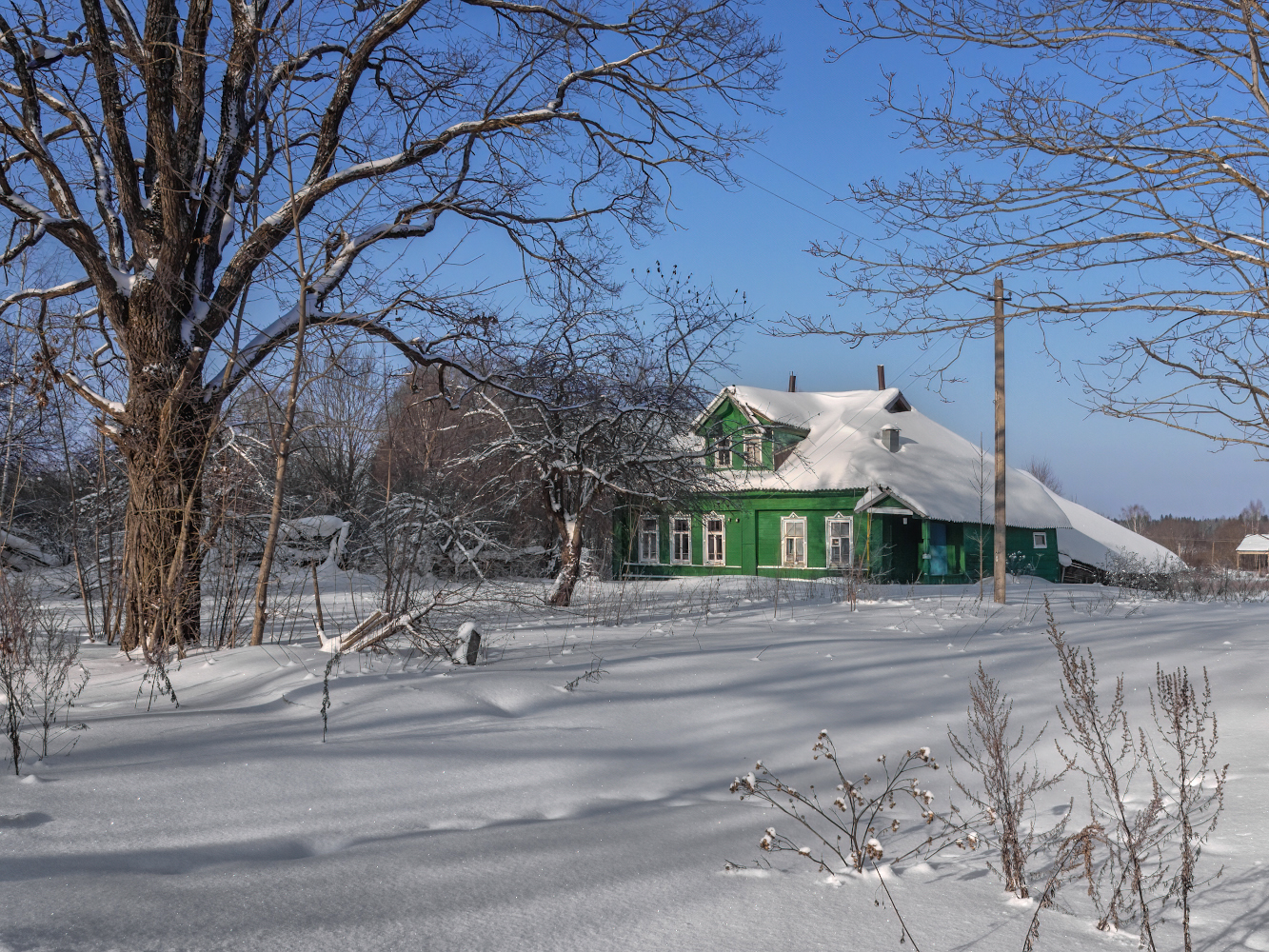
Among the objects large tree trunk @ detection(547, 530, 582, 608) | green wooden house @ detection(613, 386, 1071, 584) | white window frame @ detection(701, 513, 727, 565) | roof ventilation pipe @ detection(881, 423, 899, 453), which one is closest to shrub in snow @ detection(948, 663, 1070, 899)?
large tree trunk @ detection(547, 530, 582, 608)

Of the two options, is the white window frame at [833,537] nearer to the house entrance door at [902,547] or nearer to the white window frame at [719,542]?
the house entrance door at [902,547]

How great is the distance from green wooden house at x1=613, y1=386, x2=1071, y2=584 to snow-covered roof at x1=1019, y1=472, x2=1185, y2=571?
2081 mm

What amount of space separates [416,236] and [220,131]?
6.25 ft

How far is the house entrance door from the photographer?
80.1 ft

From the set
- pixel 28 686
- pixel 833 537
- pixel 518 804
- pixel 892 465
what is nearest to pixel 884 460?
pixel 892 465

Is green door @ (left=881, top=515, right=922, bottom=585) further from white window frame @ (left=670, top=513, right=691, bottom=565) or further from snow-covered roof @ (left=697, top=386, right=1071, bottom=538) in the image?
white window frame @ (left=670, top=513, right=691, bottom=565)

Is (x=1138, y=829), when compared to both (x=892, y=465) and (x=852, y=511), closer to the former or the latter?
(x=852, y=511)

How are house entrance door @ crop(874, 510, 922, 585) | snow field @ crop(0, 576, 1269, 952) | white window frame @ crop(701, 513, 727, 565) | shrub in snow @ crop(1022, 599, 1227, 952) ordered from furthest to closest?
white window frame @ crop(701, 513, 727, 565) < house entrance door @ crop(874, 510, 922, 585) < shrub in snow @ crop(1022, 599, 1227, 952) < snow field @ crop(0, 576, 1269, 952)

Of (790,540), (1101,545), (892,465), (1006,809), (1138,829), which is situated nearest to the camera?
(1006,809)

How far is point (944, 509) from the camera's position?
78.3 ft

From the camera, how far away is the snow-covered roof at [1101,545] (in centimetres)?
3047

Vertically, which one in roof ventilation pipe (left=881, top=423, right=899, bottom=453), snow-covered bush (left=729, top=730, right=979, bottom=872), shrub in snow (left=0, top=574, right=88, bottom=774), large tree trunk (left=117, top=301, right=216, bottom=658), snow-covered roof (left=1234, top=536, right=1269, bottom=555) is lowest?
snow-covered roof (left=1234, top=536, right=1269, bottom=555)

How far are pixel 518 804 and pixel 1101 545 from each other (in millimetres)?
34767

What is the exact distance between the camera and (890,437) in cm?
2608
